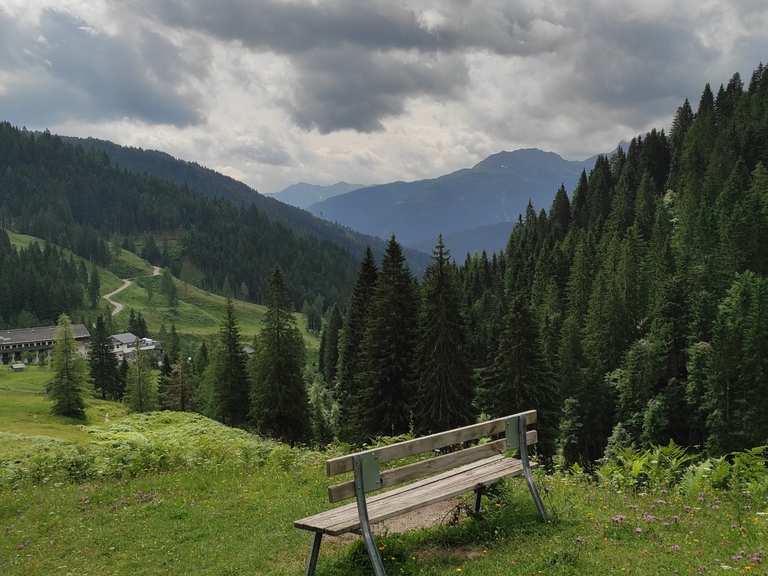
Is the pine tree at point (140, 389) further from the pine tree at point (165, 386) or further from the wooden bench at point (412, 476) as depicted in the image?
the wooden bench at point (412, 476)

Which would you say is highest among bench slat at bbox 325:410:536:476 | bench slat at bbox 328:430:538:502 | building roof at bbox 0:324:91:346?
building roof at bbox 0:324:91:346

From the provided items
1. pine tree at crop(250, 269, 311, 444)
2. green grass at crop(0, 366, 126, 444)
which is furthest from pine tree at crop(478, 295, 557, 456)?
green grass at crop(0, 366, 126, 444)

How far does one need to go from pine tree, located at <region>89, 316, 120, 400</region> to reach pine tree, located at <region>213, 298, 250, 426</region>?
58444mm

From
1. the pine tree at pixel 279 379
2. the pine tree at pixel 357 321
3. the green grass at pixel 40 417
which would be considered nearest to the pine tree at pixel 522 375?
the pine tree at pixel 357 321

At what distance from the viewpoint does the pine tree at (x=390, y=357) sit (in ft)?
119

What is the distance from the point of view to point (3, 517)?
593 inches

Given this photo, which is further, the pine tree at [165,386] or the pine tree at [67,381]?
the pine tree at [165,386]

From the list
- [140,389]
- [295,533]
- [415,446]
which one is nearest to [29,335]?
[140,389]

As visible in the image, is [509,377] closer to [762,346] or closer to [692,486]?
[762,346]

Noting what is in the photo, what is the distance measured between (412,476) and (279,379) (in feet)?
120

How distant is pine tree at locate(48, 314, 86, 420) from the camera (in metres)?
65.4

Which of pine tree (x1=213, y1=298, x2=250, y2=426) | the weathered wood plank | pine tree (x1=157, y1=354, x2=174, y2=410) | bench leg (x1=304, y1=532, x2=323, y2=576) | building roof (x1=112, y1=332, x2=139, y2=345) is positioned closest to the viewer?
bench leg (x1=304, y1=532, x2=323, y2=576)

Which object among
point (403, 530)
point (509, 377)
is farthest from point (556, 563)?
point (509, 377)

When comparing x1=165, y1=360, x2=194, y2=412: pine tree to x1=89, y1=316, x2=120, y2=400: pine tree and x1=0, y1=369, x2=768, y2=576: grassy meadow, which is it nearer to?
x1=89, y1=316, x2=120, y2=400: pine tree
